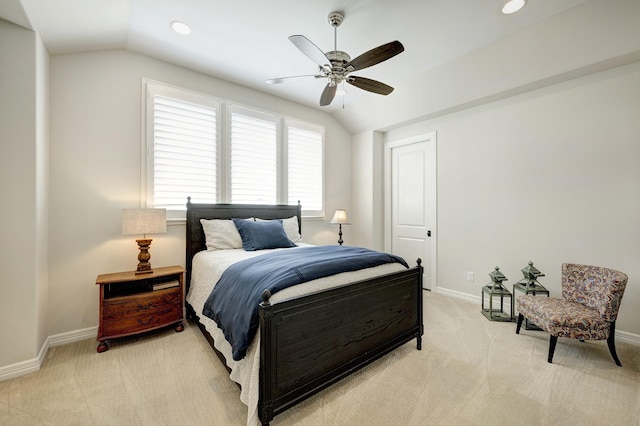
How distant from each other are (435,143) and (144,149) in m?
4.01

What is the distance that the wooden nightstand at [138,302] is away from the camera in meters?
2.42

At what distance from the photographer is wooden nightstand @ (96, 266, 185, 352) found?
7.95ft

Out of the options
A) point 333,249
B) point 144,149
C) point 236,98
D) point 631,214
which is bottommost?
point 333,249

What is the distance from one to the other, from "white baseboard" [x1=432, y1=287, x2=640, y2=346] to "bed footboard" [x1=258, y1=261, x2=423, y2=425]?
1.81 m

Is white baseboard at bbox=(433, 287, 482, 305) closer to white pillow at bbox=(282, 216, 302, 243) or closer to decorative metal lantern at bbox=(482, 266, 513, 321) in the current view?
decorative metal lantern at bbox=(482, 266, 513, 321)

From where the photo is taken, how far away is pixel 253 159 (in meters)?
3.90

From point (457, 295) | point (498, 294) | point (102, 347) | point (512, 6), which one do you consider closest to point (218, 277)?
point (102, 347)

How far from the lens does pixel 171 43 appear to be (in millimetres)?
2869

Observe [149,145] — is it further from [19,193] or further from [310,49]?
[310,49]

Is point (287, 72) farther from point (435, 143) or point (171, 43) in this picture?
point (435, 143)

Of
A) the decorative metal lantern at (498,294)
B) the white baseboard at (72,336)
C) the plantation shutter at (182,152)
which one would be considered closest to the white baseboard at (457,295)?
the decorative metal lantern at (498,294)

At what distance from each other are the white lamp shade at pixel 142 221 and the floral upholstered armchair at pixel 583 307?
3745mm

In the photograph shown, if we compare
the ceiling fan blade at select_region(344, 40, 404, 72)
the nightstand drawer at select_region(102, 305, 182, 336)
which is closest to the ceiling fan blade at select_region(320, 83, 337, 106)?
A: the ceiling fan blade at select_region(344, 40, 404, 72)

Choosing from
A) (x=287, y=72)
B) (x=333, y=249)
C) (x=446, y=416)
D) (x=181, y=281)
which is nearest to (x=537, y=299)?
(x=446, y=416)
